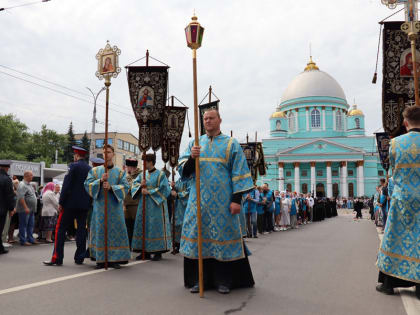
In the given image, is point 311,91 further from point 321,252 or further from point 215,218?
point 215,218

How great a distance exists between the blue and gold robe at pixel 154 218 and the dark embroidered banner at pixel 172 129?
3.64 meters

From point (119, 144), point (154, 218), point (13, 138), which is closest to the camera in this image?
point (154, 218)

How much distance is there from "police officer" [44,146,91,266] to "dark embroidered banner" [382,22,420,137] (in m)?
5.39

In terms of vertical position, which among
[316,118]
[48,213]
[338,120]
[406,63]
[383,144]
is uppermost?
[316,118]

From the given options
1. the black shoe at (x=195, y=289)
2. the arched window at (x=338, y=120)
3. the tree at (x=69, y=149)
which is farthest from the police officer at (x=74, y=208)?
the arched window at (x=338, y=120)

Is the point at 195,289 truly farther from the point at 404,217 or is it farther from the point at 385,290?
the point at 404,217

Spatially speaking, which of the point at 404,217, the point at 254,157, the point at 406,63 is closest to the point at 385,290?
the point at 404,217

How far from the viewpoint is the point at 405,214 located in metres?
4.40

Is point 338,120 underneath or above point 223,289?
above

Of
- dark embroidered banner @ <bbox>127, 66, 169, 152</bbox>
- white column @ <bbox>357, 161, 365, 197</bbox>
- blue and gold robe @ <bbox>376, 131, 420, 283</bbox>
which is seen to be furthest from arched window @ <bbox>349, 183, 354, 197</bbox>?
blue and gold robe @ <bbox>376, 131, 420, 283</bbox>

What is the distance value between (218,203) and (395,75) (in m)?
4.43

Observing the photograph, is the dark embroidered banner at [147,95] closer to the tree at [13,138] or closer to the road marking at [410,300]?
the road marking at [410,300]

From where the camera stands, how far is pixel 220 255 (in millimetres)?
4656

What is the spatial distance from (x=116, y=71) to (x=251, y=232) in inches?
339
